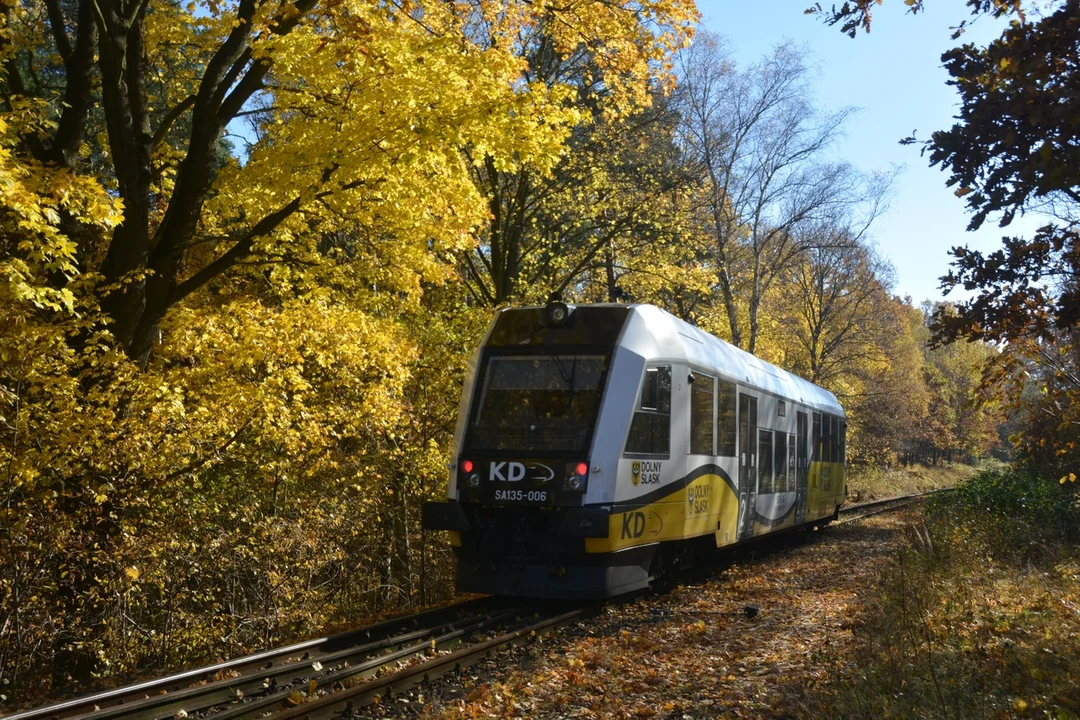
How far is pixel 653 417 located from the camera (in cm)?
984

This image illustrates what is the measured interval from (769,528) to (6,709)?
10822 mm

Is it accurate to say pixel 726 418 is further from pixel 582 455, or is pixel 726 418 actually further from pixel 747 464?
pixel 582 455

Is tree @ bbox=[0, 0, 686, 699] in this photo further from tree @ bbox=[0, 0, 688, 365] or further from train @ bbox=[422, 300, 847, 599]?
train @ bbox=[422, 300, 847, 599]

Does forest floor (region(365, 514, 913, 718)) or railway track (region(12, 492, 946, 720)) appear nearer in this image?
railway track (region(12, 492, 946, 720))

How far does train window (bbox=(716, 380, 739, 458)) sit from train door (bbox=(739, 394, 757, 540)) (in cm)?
37

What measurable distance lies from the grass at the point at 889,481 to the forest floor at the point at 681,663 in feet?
86.3

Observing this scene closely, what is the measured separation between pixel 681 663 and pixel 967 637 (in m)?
2.25

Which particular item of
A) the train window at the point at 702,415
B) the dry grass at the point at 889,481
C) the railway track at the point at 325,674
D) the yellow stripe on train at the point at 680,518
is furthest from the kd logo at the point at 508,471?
the dry grass at the point at 889,481

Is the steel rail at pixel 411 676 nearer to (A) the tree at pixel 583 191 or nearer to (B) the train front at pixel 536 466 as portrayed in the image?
(B) the train front at pixel 536 466

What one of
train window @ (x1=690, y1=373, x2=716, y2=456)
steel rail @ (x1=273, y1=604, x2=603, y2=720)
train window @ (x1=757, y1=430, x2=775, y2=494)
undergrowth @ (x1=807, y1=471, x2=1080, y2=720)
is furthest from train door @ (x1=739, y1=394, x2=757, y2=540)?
steel rail @ (x1=273, y1=604, x2=603, y2=720)

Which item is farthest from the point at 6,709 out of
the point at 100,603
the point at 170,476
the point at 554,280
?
the point at 554,280

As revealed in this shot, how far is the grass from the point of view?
39.0m

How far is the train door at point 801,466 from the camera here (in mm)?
16094

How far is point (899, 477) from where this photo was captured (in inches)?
1897
